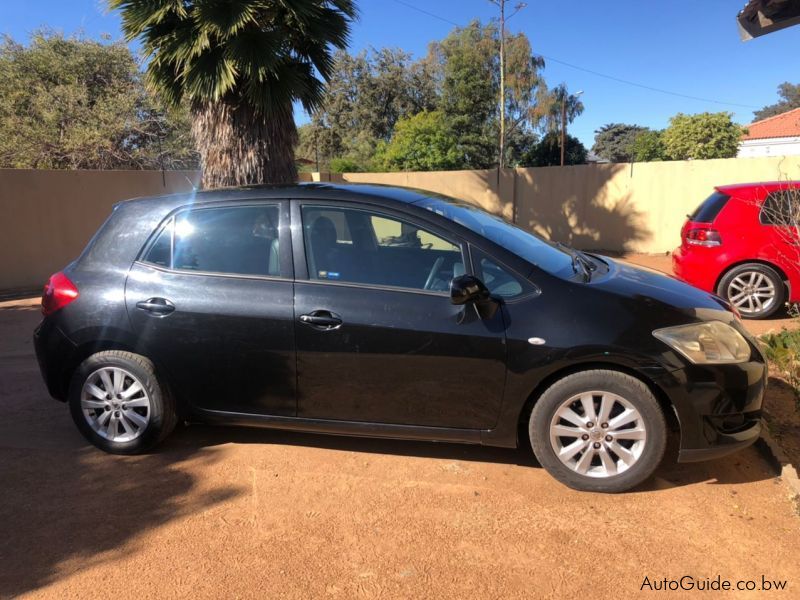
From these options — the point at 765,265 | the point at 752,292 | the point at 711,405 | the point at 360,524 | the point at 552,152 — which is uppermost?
the point at 552,152

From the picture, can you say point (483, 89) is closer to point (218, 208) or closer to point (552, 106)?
point (552, 106)

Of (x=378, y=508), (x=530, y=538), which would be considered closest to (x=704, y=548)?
(x=530, y=538)

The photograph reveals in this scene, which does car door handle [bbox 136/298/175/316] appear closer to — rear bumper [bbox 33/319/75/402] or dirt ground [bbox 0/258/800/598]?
rear bumper [bbox 33/319/75/402]

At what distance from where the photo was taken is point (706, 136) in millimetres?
34094

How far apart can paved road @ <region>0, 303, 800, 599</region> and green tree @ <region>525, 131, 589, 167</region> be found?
33.1 m

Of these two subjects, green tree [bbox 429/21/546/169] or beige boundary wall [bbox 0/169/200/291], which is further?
green tree [bbox 429/21/546/169]

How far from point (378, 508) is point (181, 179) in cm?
1083

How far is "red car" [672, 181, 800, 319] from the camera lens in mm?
6527

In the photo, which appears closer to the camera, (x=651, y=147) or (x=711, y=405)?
(x=711, y=405)

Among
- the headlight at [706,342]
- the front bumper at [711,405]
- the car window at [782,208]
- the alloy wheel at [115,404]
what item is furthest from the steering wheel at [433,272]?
the car window at [782,208]

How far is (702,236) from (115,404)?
20.9 ft

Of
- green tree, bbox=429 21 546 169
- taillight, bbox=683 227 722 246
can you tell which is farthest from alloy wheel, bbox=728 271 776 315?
green tree, bbox=429 21 546 169

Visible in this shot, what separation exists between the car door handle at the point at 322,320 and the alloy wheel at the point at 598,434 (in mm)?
1346

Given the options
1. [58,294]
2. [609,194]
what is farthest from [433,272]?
[609,194]
